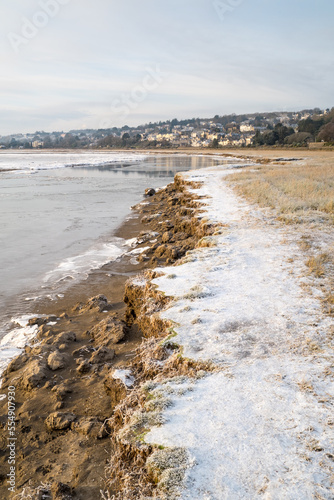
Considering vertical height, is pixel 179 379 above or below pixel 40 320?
above

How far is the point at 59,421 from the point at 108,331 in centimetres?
191

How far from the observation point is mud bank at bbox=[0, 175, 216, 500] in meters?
3.00

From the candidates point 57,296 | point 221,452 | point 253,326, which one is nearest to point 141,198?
point 57,296

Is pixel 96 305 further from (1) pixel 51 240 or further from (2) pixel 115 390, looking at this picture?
(1) pixel 51 240

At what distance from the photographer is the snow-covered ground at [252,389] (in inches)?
91.6

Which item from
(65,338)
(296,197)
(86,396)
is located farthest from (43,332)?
(296,197)

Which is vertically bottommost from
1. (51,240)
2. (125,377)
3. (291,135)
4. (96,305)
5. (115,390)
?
(51,240)

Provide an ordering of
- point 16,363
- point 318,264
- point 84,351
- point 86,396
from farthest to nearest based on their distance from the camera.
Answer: point 318,264 < point 84,351 < point 16,363 < point 86,396

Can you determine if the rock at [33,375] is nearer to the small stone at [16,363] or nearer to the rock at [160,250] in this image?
the small stone at [16,363]

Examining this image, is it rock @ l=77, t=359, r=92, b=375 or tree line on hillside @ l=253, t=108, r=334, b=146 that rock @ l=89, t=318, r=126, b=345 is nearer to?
rock @ l=77, t=359, r=92, b=375

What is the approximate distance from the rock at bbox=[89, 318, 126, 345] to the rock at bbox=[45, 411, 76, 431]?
154cm

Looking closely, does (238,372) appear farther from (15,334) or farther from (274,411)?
(15,334)

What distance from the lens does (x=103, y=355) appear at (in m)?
5.08

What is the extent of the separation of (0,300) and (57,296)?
126 cm
